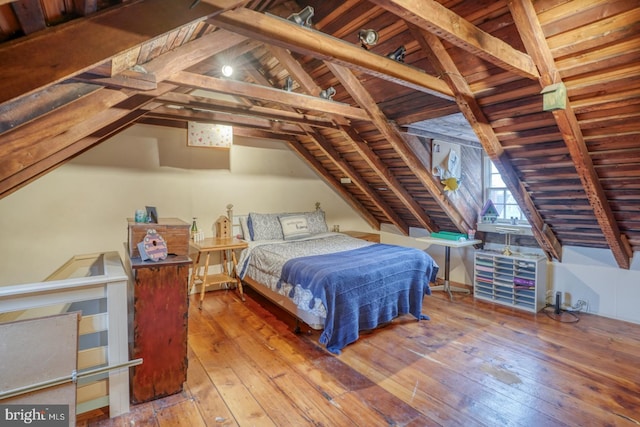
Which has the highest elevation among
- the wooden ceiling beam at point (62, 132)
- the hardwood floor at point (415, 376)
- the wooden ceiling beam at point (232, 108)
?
the wooden ceiling beam at point (232, 108)

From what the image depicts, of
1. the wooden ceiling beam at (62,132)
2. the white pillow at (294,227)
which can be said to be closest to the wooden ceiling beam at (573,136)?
the wooden ceiling beam at (62,132)

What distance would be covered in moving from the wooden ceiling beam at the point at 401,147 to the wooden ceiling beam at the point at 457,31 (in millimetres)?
1278

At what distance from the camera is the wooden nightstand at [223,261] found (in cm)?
381

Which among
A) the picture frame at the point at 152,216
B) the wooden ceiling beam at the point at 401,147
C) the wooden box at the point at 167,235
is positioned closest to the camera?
the wooden box at the point at 167,235

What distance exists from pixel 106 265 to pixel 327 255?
201cm

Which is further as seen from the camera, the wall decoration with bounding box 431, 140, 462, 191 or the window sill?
the window sill

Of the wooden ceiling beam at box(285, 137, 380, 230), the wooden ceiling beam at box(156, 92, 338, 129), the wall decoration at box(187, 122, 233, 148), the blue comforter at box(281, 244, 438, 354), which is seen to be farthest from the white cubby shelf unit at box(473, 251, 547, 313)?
the wall decoration at box(187, 122, 233, 148)

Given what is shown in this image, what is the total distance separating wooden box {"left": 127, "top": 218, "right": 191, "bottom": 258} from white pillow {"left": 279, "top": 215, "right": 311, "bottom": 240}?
2.26 m

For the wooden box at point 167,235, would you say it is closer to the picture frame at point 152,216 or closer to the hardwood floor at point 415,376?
the picture frame at point 152,216

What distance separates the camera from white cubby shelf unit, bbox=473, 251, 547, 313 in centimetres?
361

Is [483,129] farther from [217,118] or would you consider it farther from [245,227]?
[245,227]

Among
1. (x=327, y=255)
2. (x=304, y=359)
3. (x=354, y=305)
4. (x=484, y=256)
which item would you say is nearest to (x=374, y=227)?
(x=484, y=256)

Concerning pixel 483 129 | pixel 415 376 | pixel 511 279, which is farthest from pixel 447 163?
pixel 415 376

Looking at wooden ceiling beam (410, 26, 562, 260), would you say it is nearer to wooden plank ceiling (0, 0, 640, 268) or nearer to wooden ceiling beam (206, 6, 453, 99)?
wooden plank ceiling (0, 0, 640, 268)
